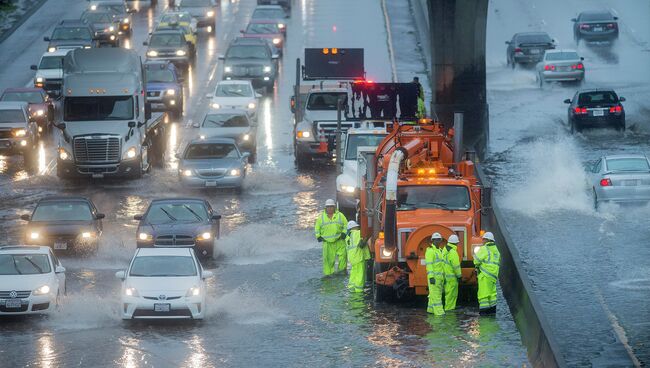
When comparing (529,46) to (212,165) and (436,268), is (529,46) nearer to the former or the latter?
(212,165)

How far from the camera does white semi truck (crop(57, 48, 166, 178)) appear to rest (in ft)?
144

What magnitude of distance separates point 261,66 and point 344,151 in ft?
77.0

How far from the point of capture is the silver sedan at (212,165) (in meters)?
42.5

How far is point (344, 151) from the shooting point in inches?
1486

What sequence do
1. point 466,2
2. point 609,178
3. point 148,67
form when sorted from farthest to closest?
point 148,67 → point 466,2 → point 609,178

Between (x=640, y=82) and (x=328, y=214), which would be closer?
(x=328, y=214)

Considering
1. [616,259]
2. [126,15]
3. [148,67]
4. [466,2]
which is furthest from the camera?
[126,15]

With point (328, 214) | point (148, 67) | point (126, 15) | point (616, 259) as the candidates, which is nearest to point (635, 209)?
point (616, 259)

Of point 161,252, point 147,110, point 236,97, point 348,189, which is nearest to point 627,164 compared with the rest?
point 348,189

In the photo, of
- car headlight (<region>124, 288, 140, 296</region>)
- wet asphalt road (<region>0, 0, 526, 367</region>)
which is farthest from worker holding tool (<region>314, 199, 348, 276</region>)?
car headlight (<region>124, 288, 140, 296</region>)

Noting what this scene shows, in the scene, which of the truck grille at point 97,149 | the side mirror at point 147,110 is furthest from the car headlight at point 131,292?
the side mirror at point 147,110

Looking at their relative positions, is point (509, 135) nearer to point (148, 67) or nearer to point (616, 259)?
point (148, 67)

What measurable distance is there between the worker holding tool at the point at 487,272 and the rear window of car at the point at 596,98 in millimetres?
26343

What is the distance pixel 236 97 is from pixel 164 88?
2.93 metres
